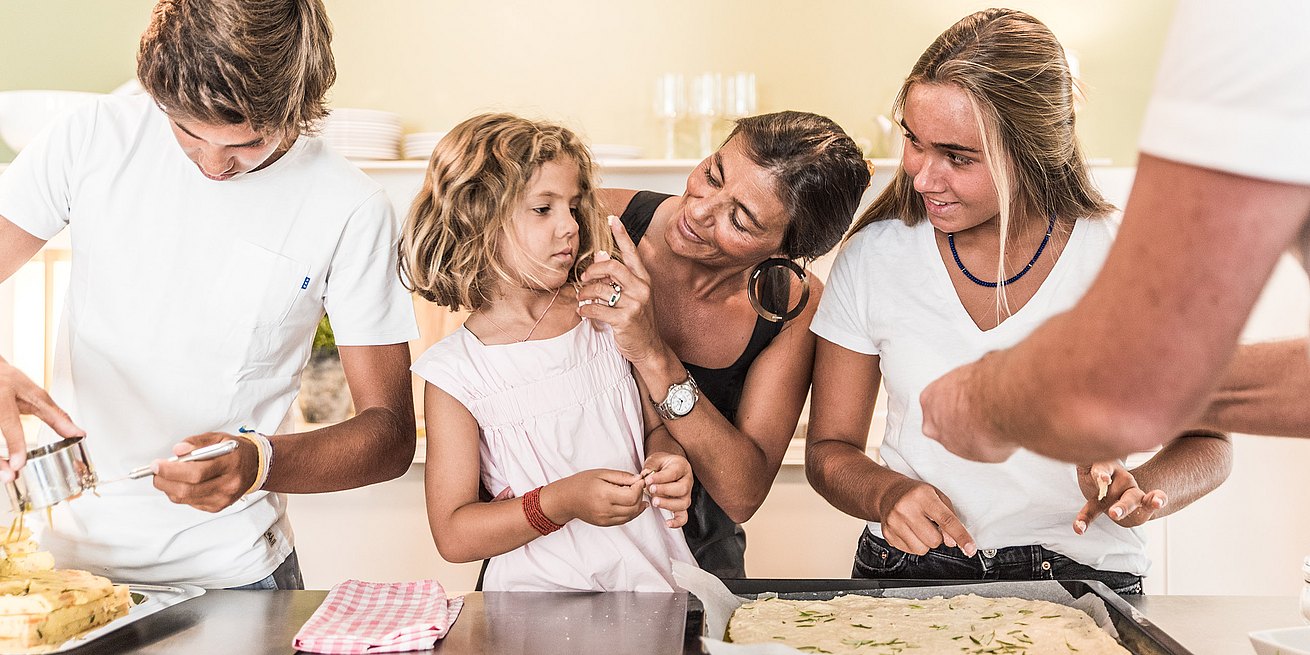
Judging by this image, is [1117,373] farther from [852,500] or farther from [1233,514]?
[1233,514]

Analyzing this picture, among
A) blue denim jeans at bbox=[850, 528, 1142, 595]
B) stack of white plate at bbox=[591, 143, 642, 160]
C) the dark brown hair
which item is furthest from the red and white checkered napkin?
stack of white plate at bbox=[591, 143, 642, 160]

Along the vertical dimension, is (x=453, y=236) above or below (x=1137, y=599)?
above

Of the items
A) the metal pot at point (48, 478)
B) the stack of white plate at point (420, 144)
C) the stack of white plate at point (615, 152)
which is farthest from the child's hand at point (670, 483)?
the stack of white plate at point (420, 144)

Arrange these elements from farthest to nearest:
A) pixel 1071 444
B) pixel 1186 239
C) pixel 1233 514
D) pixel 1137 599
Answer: pixel 1233 514 → pixel 1137 599 → pixel 1071 444 → pixel 1186 239

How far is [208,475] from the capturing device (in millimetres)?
1332

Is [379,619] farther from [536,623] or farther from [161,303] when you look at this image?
[161,303]

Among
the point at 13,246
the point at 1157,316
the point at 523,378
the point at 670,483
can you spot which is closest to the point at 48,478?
the point at 13,246

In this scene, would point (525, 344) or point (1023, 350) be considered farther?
point (525, 344)

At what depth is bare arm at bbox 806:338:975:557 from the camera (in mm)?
1487

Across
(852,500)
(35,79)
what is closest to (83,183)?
(852,500)

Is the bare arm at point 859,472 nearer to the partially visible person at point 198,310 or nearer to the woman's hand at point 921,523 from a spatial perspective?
the woman's hand at point 921,523

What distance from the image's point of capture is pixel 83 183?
1.63 metres

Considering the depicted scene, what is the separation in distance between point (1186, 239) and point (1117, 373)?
10cm

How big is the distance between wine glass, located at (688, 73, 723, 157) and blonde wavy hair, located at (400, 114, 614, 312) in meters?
1.43
